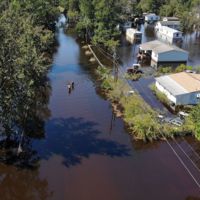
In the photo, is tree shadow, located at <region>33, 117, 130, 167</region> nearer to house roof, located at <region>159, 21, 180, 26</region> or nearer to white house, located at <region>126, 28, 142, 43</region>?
white house, located at <region>126, 28, 142, 43</region>

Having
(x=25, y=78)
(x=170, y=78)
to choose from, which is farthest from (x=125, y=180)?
(x=170, y=78)

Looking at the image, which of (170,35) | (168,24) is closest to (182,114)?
(170,35)

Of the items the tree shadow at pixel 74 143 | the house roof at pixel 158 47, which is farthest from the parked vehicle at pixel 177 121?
the house roof at pixel 158 47

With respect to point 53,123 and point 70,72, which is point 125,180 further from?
point 70,72

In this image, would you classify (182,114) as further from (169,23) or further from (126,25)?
(126,25)

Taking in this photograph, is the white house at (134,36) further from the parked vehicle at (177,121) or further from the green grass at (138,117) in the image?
the parked vehicle at (177,121)

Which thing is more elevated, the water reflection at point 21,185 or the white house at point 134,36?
the white house at point 134,36

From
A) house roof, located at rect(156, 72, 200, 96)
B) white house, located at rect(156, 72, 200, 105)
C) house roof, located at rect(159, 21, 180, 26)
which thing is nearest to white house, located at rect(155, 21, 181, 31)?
house roof, located at rect(159, 21, 180, 26)
